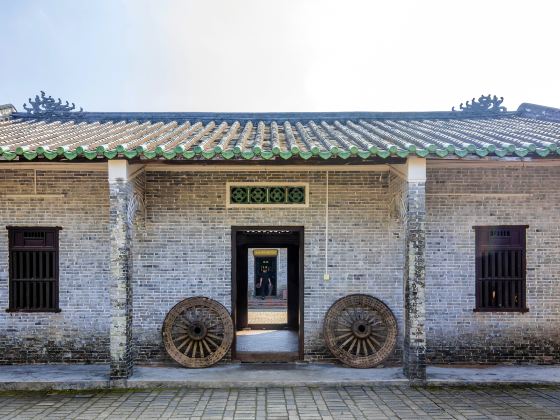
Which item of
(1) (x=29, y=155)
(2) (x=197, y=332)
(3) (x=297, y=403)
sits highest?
(1) (x=29, y=155)

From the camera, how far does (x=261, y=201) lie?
340 inches

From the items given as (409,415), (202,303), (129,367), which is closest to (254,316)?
(202,303)

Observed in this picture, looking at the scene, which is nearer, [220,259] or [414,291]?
[414,291]

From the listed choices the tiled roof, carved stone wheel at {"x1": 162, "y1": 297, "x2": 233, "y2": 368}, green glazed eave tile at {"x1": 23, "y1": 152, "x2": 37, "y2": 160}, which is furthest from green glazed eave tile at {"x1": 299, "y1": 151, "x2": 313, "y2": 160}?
green glazed eave tile at {"x1": 23, "y1": 152, "x2": 37, "y2": 160}

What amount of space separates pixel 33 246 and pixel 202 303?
10.1ft

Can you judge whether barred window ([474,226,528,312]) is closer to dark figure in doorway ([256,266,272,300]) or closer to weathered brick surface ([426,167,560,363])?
weathered brick surface ([426,167,560,363])

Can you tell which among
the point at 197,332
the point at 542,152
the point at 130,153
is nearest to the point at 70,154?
the point at 130,153

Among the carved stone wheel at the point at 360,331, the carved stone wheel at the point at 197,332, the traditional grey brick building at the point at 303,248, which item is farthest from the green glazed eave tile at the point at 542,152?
the carved stone wheel at the point at 197,332

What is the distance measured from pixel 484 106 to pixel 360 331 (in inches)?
250

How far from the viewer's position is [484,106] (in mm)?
11430

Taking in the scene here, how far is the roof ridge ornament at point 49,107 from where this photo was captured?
1125 centimetres

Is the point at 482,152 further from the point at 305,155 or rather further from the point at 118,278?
the point at 118,278

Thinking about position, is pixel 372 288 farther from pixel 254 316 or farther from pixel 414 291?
pixel 254 316

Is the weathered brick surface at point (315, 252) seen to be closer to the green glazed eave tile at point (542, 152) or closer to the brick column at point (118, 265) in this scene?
the brick column at point (118, 265)
